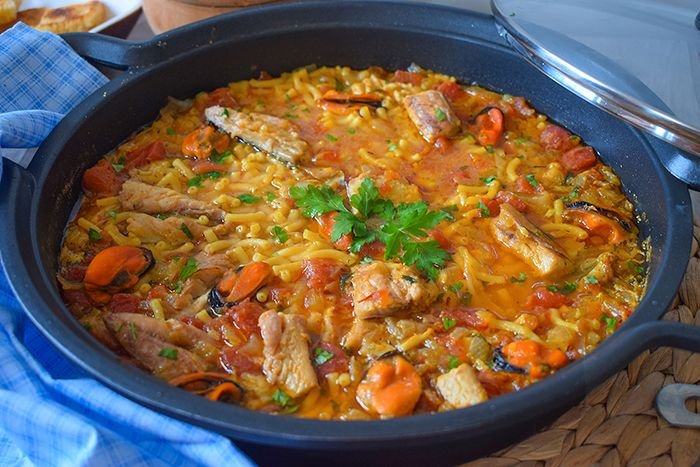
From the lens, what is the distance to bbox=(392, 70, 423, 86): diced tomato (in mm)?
5410

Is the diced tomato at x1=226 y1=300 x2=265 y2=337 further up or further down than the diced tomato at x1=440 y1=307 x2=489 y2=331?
further down

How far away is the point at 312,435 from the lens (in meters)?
2.81

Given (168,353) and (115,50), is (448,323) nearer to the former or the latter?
(168,353)

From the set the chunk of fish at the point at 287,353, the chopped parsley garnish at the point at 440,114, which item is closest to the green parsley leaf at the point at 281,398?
the chunk of fish at the point at 287,353

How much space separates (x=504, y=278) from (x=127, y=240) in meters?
1.93

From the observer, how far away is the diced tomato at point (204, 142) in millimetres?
4816

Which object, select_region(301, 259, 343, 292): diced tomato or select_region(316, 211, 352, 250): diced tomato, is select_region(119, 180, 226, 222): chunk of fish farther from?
select_region(301, 259, 343, 292): diced tomato

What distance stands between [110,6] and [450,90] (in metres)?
2.95

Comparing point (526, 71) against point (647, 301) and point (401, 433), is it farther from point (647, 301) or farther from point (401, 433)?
point (401, 433)

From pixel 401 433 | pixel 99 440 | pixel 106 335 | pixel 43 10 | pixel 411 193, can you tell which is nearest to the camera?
pixel 401 433

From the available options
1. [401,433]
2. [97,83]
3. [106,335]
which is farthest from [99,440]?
[97,83]

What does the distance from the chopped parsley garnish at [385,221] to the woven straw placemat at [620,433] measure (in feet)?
3.09

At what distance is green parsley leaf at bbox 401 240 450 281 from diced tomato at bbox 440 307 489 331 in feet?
0.67

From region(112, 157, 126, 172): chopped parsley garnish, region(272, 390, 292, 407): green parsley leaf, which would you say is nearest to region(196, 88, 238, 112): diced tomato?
region(112, 157, 126, 172): chopped parsley garnish
